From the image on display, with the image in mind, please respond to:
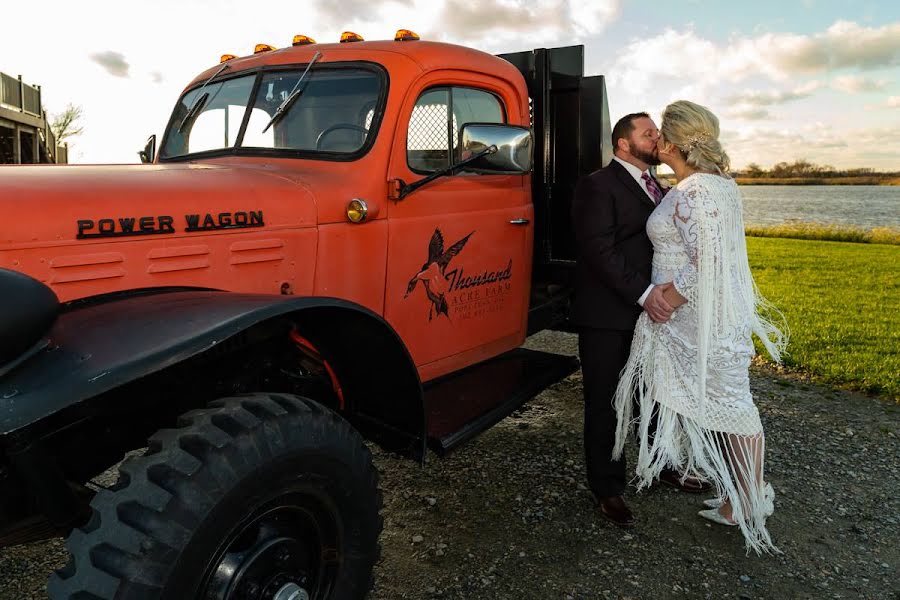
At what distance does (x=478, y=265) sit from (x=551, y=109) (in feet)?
4.72

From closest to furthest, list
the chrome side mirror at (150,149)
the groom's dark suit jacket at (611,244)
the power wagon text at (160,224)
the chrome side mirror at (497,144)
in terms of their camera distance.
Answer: the power wagon text at (160,224) < the chrome side mirror at (497,144) < the groom's dark suit jacket at (611,244) < the chrome side mirror at (150,149)

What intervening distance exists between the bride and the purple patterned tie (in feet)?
0.69

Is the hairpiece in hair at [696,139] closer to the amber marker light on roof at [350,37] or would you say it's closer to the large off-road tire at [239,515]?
the amber marker light on roof at [350,37]

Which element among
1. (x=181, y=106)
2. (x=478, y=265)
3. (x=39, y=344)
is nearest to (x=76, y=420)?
(x=39, y=344)

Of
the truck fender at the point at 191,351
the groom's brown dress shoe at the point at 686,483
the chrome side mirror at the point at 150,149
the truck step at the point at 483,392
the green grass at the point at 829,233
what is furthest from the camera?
the green grass at the point at 829,233

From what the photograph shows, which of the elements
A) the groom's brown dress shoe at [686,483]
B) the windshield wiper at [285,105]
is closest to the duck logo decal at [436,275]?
the windshield wiper at [285,105]

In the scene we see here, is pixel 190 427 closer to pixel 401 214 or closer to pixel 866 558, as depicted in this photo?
pixel 401 214

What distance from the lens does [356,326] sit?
7.16ft

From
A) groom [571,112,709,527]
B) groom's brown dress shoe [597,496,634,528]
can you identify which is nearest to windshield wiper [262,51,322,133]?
groom [571,112,709,527]

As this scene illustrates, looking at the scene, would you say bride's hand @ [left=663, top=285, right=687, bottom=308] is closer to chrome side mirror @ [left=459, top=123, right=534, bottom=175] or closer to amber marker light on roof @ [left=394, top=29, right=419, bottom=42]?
chrome side mirror @ [left=459, top=123, right=534, bottom=175]

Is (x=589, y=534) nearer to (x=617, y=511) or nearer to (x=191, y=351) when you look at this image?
(x=617, y=511)

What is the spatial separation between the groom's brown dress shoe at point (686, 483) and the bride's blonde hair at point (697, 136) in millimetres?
1635

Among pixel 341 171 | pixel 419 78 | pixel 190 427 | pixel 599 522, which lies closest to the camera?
pixel 190 427

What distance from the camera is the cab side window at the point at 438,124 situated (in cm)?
284
